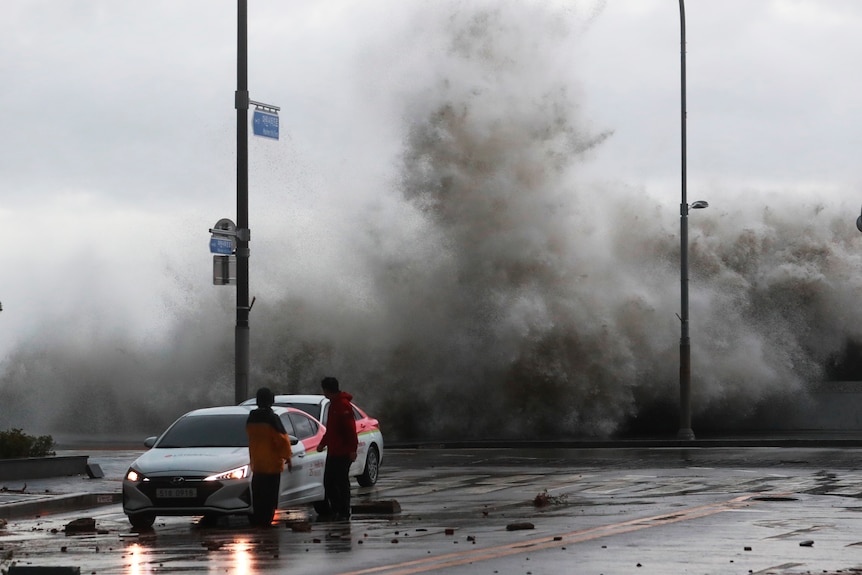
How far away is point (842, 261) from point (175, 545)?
36.6m

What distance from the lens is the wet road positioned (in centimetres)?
1062

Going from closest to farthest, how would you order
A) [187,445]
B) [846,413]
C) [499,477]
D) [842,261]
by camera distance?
[187,445]
[499,477]
[846,413]
[842,261]

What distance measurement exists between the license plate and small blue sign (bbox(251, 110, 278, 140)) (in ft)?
28.4

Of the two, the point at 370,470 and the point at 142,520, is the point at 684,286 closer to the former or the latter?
the point at 370,470

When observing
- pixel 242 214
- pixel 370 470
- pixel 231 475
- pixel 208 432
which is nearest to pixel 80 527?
pixel 231 475

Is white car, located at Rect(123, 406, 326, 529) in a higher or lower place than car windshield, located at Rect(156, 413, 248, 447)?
lower

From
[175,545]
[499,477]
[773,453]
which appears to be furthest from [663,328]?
[175,545]

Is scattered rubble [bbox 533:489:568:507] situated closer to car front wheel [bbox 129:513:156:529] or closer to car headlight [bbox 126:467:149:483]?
car front wheel [bbox 129:513:156:529]

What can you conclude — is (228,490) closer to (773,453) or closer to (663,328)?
(773,453)

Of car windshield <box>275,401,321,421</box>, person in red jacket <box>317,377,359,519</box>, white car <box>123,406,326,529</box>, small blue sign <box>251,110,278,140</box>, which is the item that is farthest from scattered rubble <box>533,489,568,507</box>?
small blue sign <box>251,110,278,140</box>

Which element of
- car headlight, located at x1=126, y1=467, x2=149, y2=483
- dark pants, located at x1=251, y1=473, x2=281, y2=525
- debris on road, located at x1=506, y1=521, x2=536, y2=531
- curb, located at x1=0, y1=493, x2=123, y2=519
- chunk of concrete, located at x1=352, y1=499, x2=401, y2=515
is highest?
car headlight, located at x1=126, y1=467, x2=149, y2=483

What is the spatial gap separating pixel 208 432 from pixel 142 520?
1.51 metres

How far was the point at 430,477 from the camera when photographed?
2206cm

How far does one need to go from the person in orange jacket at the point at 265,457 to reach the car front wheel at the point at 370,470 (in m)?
5.28
